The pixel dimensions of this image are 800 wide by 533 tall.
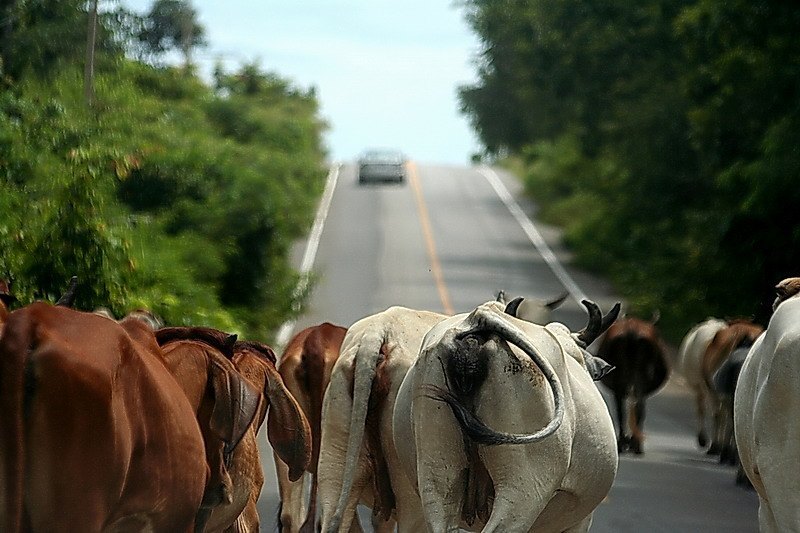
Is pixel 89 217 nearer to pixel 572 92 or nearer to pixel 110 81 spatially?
pixel 110 81

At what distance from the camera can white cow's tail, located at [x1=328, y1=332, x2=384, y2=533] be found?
911 cm

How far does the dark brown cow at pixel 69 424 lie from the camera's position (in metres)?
5.87

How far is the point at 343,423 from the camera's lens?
9430 mm

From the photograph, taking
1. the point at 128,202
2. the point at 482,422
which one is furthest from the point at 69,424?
the point at 128,202

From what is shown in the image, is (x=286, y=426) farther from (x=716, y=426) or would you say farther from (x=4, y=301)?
(x=716, y=426)

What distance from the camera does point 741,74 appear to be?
29.0 m

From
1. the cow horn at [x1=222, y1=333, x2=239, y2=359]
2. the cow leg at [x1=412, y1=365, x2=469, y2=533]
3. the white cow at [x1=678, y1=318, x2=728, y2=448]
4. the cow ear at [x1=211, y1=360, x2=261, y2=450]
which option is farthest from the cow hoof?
the cow ear at [x1=211, y1=360, x2=261, y2=450]

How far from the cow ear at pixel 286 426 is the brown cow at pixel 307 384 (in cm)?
190

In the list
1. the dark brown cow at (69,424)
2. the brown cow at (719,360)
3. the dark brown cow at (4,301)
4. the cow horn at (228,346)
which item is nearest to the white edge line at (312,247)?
the brown cow at (719,360)

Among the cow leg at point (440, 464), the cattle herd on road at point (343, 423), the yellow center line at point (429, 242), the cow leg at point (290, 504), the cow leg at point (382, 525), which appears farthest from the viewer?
the yellow center line at point (429, 242)

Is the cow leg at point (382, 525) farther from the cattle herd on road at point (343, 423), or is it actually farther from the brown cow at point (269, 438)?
the brown cow at point (269, 438)

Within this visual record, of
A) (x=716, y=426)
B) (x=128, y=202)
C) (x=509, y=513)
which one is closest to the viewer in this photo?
(x=509, y=513)

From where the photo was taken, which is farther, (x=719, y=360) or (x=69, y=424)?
(x=719, y=360)

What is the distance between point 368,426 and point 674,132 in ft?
99.3
